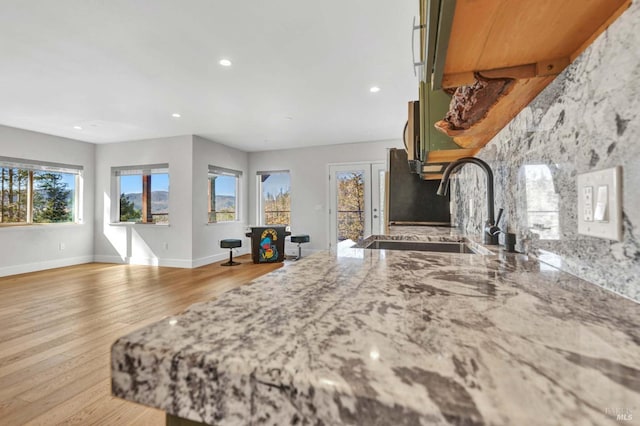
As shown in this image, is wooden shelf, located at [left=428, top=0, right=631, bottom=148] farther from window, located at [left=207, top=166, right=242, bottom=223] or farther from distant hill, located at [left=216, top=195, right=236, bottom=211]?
distant hill, located at [left=216, top=195, right=236, bottom=211]

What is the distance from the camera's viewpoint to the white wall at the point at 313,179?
19.8 feet

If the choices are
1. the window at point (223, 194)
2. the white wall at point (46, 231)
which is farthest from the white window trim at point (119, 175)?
the window at point (223, 194)

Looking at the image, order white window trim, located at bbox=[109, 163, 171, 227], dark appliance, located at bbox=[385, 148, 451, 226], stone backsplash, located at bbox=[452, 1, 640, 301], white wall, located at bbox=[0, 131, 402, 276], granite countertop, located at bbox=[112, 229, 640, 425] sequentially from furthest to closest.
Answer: white window trim, located at bbox=[109, 163, 171, 227] → white wall, located at bbox=[0, 131, 402, 276] → dark appliance, located at bbox=[385, 148, 451, 226] → stone backsplash, located at bbox=[452, 1, 640, 301] → granite countertop, located at bbox=[112, 229, 640, 425]

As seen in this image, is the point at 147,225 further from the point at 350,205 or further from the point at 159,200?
the point at 350,205

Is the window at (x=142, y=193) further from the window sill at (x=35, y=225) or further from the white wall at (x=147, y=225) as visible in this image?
the window sill at (x=35, y=225)

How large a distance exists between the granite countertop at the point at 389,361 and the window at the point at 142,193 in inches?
228

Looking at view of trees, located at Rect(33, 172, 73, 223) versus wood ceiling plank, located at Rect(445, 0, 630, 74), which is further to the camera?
view of trees, located at Rect(33, 172, 73, 223)

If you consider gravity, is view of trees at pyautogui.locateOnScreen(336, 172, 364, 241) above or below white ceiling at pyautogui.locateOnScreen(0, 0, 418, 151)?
below

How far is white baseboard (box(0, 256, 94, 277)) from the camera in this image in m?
4.53

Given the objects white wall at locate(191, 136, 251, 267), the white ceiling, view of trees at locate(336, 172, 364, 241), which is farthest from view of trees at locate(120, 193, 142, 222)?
view of trees at locate(336, 172, 364, 241)

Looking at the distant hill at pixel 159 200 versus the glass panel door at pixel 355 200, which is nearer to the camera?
the distant hill at pixel 159 200

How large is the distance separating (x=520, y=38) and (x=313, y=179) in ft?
18.4

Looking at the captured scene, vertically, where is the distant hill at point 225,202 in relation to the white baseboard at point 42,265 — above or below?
above

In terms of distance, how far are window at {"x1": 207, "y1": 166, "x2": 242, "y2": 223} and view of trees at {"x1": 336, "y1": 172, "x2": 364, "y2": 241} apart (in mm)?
2326
